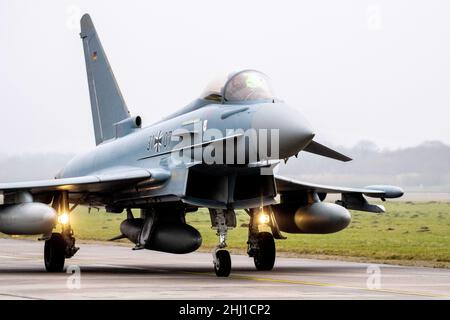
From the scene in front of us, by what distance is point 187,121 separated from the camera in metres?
17.8

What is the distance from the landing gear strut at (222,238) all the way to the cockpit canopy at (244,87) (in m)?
2.10

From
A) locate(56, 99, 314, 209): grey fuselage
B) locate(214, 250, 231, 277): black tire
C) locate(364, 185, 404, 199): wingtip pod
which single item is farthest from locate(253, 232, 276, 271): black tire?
locate(364, 185, 404, 199): wingtip pod

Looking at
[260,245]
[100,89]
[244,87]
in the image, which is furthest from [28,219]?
[100,89]

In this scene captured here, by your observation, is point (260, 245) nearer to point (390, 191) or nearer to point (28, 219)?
point (390, 191)

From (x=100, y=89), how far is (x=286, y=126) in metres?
10.8

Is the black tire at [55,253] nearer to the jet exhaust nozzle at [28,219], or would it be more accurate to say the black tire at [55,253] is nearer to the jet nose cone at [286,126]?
the jet exhaust nozzle at [28,219]

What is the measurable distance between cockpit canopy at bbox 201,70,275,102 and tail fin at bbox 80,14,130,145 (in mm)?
6921

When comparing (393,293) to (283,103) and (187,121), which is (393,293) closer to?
(283,103)

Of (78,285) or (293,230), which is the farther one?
(293,230)

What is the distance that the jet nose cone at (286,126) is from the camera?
15.4 meters

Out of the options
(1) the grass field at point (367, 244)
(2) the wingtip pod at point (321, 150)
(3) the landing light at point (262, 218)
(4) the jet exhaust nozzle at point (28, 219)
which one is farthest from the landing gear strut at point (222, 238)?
(1) the grass field at point (367, 244)

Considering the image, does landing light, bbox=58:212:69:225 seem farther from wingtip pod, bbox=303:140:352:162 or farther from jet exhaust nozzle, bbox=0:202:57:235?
wingtip pod, bbox=303:140:352:162
